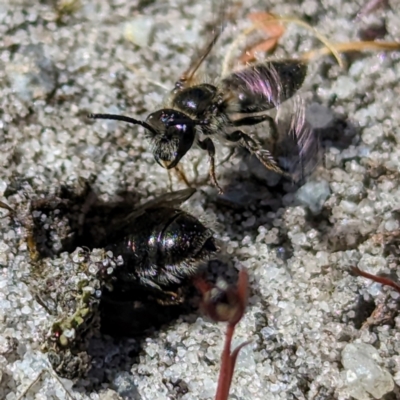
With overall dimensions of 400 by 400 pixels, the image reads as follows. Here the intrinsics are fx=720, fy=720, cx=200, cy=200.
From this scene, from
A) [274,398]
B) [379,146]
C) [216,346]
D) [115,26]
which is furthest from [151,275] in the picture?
[115,26]

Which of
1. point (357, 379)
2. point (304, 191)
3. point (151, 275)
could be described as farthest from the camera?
point (304, 191)

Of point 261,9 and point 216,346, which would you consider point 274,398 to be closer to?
point 216,346

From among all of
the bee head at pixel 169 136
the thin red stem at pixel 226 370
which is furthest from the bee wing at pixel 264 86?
the thin red stem at pixel 226 370

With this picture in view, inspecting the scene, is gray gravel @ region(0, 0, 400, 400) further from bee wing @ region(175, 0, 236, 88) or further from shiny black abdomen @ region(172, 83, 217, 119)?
shiny black abdomen @ region(172, 83, 217, 119)

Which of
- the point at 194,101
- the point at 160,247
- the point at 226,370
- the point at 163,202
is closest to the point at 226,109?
the point at 194,101

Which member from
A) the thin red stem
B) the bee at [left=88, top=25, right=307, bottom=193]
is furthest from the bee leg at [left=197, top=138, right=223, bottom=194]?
the thin red stem

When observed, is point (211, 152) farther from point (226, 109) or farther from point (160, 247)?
point (160, 247)

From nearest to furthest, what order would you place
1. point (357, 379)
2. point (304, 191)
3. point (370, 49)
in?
point (357, 379), point (304, 191), point (370, 49)

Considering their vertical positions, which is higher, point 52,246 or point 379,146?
point 379,146
